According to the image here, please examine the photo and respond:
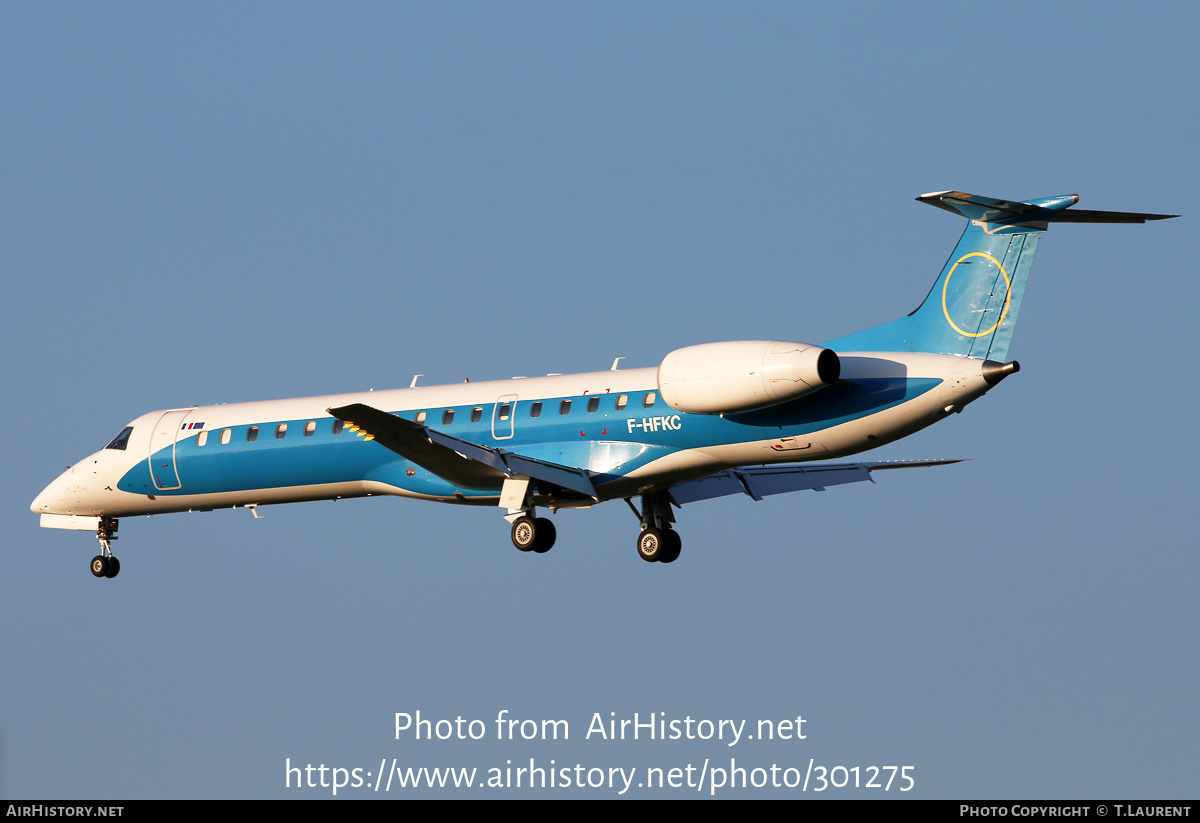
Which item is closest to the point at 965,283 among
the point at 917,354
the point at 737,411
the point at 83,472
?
the point at 917,354

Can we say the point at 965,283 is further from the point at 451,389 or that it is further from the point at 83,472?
the point at 83,472

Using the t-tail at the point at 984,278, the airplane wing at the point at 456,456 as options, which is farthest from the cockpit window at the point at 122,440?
the t-tail at the point at 984,278

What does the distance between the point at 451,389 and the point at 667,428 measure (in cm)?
496

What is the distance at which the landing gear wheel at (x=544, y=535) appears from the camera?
2842 centimetres

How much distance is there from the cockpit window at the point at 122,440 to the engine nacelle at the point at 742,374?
40.7 ft

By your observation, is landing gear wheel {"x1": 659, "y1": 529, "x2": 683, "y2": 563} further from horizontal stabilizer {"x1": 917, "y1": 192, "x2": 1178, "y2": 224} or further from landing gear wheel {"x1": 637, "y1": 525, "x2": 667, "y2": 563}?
horizontal stabilizer {"x1": 917, "y1": 192, "x2": 1178, "y2": 224}

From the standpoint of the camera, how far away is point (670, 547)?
2988cm

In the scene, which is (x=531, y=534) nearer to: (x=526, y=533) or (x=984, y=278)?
(x=526, y=533)

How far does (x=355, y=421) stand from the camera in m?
26.8

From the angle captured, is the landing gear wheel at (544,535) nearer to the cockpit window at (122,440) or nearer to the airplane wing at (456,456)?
the airplane wing at (456,456)

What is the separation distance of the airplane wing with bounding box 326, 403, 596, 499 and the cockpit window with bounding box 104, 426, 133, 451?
291 inches

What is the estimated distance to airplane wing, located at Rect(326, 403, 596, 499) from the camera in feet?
88.3

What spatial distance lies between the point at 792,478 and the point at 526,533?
5.53m

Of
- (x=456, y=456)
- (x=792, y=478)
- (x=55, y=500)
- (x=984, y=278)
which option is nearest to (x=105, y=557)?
(x=55, y=500)
